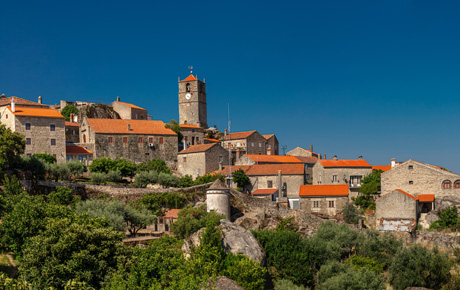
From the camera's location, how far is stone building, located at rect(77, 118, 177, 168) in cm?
6969

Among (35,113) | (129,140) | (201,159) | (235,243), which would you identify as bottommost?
(235,243)

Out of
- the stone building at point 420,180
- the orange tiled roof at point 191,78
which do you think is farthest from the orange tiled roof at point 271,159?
the orange tiled roof at point 191,78

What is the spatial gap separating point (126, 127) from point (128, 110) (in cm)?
1480

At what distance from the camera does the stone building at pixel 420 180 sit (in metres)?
56.6

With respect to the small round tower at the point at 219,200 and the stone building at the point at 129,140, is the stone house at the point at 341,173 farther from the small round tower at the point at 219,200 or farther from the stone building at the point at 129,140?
the small round tower at the point at 219,200

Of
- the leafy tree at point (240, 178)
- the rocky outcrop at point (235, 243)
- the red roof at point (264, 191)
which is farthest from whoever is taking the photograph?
the leafy tree at point (240, 178)

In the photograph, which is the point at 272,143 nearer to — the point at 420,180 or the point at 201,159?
the point at 201,159

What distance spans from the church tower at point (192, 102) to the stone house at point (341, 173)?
111 feet

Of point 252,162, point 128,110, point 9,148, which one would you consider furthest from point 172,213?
point 128,110

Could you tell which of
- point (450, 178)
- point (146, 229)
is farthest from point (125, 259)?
point (450, 178)

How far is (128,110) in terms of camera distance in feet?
287

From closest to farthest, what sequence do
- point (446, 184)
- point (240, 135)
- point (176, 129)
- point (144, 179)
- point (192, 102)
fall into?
point (446, 184)
point (144, 179)
point (176, 129)
point (240, 135)
point (192, 102)

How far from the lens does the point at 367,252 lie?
41375 millimetres

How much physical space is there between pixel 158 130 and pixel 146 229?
3168 centimetres
